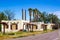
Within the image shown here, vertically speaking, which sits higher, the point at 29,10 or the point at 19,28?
the point at 29,10

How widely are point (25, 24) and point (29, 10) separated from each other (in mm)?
32903

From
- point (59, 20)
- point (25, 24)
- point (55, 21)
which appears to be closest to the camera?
point (25, 24)

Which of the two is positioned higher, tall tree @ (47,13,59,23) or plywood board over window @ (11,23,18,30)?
tall tree @ (47,13,59,23)

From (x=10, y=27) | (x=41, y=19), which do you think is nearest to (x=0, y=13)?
(x=41, y=19)

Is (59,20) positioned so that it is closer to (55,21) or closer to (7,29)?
(55,21)

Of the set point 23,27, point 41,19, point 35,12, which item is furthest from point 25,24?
point 41,19

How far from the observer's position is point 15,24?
7431 cm

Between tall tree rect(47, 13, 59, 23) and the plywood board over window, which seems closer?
the plywood board over window

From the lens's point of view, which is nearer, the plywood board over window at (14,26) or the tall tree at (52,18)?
the plywood board over window at (14,26)

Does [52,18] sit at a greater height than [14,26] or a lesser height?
greater

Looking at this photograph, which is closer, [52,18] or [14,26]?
[14,26]

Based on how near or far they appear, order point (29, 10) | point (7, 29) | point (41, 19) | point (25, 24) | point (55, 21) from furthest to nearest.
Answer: point (55, 21) → point (41, 19) → point (29, 10) → point (25, 24) → point (7, 29)

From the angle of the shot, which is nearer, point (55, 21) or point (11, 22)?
point (11, 22)

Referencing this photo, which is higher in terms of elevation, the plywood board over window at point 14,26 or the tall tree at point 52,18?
the tall tree at point 52,18
